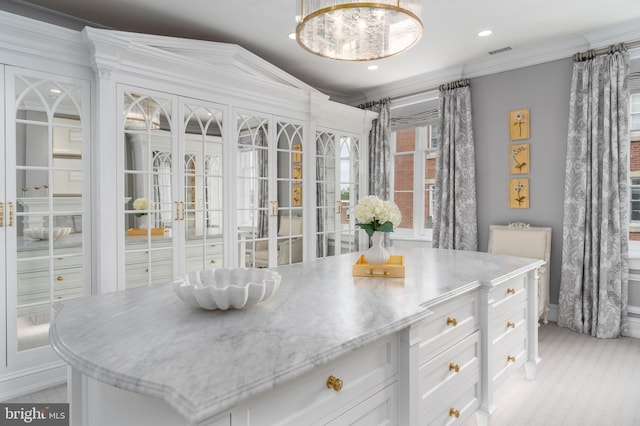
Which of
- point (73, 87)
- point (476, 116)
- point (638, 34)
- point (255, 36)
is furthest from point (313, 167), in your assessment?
point (638, 34)

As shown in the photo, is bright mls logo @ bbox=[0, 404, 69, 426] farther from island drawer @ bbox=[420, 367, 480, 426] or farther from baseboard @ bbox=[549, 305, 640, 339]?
baseboard @ bbox=[549, 305, 640, 339]

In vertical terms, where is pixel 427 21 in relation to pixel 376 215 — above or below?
above

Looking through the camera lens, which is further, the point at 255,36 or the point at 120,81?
the point at 255,36

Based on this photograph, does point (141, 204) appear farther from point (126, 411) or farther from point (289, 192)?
point (126, 411)

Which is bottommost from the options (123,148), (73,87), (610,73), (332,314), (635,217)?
(332,314)

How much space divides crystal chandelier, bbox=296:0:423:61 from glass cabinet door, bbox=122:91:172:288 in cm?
155

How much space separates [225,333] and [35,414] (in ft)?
6.15

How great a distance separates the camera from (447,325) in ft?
5.76

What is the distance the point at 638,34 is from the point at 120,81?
4344 mm

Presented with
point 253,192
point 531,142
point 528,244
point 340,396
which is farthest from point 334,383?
point 531,142

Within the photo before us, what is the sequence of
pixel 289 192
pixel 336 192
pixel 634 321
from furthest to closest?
pixel 336 192 → pixel 289 192 → pixel 634 321

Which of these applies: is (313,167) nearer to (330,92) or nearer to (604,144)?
(330,92)

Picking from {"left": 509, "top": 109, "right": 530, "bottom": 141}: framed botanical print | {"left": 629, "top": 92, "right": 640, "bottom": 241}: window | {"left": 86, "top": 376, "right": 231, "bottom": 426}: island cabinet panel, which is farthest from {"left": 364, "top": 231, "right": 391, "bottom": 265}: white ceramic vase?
{"left": 629, "top": 92, "right": 640, "bottom": 241}: window

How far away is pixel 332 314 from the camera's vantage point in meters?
1.36
